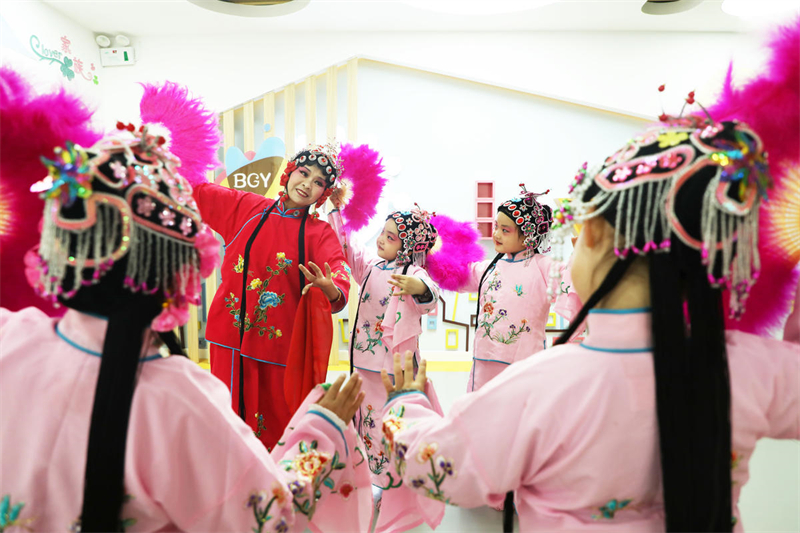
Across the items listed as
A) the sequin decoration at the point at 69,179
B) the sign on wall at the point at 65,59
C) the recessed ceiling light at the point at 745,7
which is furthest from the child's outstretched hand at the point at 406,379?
the sign on wall at the point at 65,59

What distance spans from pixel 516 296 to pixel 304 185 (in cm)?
120

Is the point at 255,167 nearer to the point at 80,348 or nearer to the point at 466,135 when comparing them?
the point at 466,135

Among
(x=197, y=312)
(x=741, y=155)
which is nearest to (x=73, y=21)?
(x=197, y=312)

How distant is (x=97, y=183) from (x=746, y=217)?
1077 millimetres

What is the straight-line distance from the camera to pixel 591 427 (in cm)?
87

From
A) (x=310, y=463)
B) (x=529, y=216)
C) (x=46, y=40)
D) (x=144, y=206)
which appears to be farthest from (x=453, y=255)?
(x=46, y=40)

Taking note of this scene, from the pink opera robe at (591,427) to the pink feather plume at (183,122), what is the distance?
142cm

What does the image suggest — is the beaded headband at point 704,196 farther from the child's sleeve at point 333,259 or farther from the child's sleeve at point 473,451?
the child's sleeve at point 333,259

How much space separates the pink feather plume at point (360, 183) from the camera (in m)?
2.80

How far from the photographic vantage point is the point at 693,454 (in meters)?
0.85

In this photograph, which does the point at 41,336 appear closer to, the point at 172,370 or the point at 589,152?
the point at 172,370

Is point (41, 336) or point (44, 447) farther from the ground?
point (41, 336)

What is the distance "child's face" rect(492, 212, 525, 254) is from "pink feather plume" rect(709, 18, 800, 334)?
153 cm

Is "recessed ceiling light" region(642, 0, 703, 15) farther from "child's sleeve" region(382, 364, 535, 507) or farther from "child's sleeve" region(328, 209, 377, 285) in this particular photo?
"child's sleeve" region(382, 364, 535, 507)
